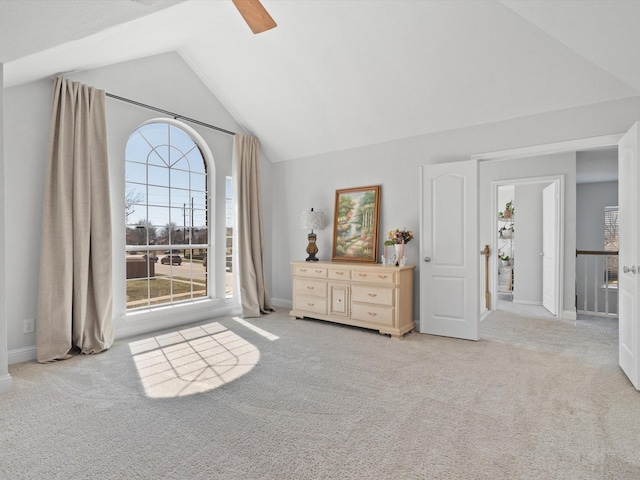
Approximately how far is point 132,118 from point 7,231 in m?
1.75

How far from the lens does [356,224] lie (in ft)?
16.1

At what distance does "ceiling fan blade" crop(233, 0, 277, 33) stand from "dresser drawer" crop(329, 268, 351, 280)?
9.15 feet

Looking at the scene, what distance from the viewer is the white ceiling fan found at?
7.97ft

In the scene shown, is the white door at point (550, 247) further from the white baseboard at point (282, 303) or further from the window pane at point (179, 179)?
the window pane at point (179, 179)

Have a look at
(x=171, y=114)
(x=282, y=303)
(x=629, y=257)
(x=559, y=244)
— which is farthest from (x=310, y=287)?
(x=559, y=244)

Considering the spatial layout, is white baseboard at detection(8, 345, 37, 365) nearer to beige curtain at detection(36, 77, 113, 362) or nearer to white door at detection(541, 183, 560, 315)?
beige curtain at detection(36, 77, 113, 362)

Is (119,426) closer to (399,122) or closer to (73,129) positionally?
(73,129)

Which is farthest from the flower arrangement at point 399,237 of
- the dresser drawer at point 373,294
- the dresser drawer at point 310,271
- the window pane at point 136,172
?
the window pane at point 136,172

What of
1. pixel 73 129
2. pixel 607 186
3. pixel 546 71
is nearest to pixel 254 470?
pixel 73 129

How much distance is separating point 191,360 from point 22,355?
5.06ft

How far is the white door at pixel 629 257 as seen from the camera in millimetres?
2695

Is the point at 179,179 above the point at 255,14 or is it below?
below

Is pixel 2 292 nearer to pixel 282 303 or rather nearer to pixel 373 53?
pixel 282 303

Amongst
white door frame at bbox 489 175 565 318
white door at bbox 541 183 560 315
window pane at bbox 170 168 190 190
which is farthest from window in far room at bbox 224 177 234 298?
white door at bbox 541 183 560 315
